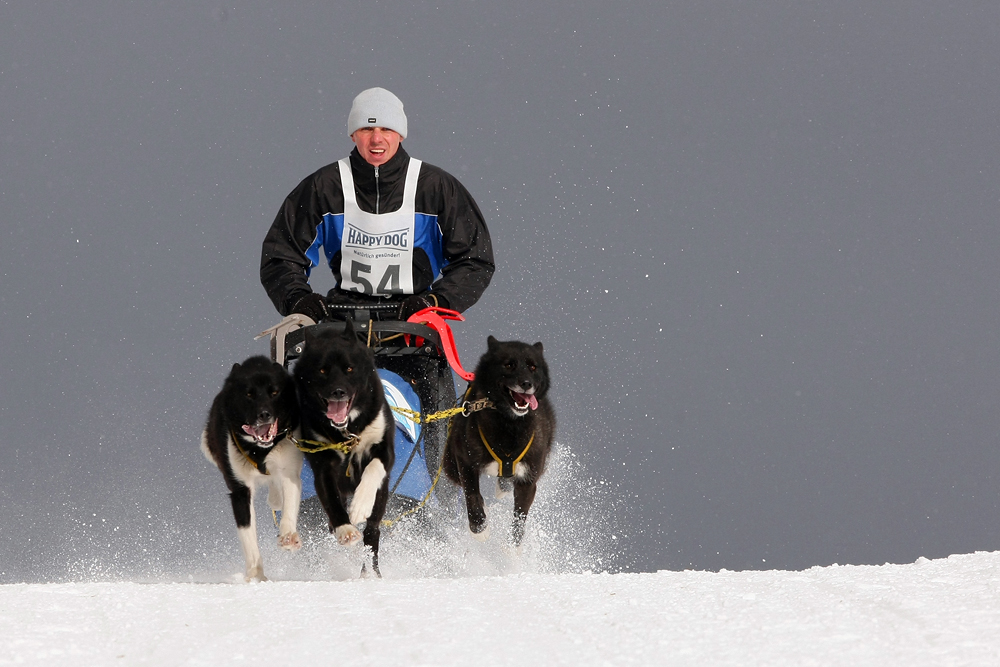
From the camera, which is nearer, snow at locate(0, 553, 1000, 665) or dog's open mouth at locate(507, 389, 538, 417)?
snow at locate(0, 553, 1000, 665)

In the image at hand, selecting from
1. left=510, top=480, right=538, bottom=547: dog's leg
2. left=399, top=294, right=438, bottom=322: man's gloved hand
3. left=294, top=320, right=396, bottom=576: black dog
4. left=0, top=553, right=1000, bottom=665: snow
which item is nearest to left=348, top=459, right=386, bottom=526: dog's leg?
left=294, top=320, right=396, bottom=576: black dog

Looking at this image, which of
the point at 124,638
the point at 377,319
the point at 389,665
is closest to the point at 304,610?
the point at 124,638

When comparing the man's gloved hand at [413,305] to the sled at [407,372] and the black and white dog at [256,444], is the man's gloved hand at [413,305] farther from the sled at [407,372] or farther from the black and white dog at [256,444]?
the black and white dog at [256,444]

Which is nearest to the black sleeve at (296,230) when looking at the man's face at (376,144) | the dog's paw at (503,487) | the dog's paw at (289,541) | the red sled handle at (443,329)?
the man's face at (376,144)

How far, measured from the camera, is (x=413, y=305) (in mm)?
5109

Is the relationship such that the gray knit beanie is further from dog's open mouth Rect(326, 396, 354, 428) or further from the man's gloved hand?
dog's open mouth Rect(326, 396, 354, 428)

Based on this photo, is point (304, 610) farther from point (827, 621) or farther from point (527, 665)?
point (827, 621)

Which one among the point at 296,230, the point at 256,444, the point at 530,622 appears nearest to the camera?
the point at 530,622

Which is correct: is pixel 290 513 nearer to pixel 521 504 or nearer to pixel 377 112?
pixel 521 504

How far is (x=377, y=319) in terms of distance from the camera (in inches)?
203

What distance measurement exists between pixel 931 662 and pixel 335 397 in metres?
2.30

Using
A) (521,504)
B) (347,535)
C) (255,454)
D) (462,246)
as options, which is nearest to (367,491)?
(347,535)

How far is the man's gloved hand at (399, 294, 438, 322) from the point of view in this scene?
5.08m

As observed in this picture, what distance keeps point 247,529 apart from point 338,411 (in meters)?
0.64
